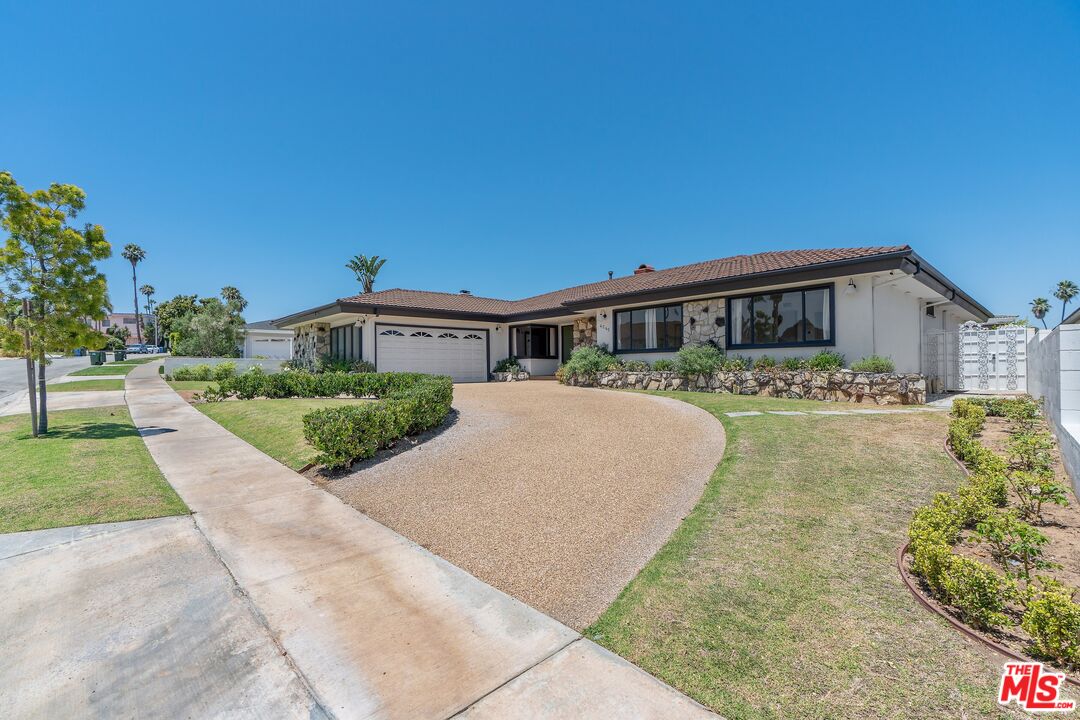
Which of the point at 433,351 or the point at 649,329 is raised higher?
the point at 649,329

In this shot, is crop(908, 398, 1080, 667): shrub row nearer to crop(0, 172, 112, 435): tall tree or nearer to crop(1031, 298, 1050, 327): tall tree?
crop(0, 172, 112, 435): tall tree

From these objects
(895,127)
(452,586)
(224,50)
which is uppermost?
(224,50)

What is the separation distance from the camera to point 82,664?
280 cm

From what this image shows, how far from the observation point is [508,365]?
22.0 meters

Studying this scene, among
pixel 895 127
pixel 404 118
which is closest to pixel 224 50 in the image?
pixel 404 118

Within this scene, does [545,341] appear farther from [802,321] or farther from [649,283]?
[802,321]

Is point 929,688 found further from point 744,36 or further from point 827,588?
point 744,36

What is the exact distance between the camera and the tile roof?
528 inches

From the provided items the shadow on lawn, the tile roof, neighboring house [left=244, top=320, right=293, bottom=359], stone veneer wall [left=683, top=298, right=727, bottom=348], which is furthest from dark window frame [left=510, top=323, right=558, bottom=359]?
neighboring house [left=244, top=320, right=293, bottom=359]

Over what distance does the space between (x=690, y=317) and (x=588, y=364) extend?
3883 mm

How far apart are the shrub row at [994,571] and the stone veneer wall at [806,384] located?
7.27m

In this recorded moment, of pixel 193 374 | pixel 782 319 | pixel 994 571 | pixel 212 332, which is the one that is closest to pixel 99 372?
pixel 212 332

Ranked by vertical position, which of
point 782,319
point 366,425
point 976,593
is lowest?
point 976,593

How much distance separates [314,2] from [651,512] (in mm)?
13749
